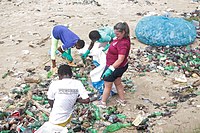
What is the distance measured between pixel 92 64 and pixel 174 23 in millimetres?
2577

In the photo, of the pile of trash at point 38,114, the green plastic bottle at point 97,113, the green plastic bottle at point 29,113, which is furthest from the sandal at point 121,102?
the green plastic bottle at point 29,113

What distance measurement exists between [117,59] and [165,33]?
3.19 metres

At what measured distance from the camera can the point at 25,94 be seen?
18.5ft

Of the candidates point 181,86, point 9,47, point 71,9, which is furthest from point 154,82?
point 71,9

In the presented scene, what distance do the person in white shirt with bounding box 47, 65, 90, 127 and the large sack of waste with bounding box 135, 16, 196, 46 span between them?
13.8 feet

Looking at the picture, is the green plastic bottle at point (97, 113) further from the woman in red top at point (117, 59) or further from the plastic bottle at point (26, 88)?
the plastic bottle at point (26, 88)

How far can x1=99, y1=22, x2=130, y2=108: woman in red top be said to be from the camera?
4730 millimetres

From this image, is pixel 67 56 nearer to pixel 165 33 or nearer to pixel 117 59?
pixel 117 59

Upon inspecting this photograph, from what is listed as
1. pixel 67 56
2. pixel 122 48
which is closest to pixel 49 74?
pixel 67 56

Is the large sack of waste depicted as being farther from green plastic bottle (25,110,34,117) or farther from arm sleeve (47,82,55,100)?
arm sleeve (47,82,55,100)

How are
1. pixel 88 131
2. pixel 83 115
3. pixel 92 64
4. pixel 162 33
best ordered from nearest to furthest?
pixel 88 131 → pixel 83 115 → pixel 92 64 → pixel 162 33

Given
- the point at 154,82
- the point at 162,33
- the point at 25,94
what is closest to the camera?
the point at 25,94

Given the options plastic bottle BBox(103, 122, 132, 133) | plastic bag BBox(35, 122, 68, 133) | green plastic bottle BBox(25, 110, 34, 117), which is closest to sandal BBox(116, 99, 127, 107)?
plastic bottle BBox(103, 122, 132, 133)

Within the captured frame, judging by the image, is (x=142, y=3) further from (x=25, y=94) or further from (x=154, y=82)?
(x=25, y=94)
